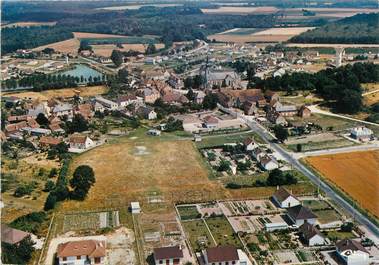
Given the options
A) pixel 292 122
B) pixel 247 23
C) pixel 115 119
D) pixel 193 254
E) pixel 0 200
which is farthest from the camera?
pixel 247 23

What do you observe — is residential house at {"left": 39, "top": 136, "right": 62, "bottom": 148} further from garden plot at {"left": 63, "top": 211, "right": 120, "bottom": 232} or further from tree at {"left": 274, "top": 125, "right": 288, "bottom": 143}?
tree at {"left": 274, "top": 125, "right": 288, "bottom": 143}

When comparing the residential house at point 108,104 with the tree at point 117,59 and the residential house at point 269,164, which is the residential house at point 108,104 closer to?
the residential house at point 269,164

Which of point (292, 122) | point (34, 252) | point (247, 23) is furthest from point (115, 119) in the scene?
point (247, 23)

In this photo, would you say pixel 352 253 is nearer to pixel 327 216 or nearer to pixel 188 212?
pixel 327 216

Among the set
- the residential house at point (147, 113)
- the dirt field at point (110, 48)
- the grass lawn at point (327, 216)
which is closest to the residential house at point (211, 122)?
the residential house at point (147, 113)

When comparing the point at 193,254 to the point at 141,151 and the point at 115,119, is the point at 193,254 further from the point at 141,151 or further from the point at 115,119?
the point at 115,119

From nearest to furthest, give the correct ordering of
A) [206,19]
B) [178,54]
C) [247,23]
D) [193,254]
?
[193,254]
[178,54]
[247,23]
[206,19]

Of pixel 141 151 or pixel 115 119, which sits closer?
pixel 141 151
